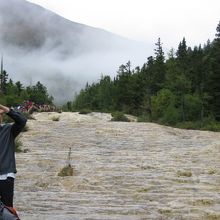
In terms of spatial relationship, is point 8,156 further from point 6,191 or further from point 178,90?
point 178,90

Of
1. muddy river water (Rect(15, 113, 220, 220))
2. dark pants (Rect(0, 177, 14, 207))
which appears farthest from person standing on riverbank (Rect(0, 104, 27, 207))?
muddy river water (Rect(15, 113, 220, 220))

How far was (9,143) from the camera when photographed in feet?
26.0

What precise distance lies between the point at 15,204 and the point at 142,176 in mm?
4525

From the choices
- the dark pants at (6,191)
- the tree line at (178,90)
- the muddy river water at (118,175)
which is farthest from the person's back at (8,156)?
the tree line at (178,90)

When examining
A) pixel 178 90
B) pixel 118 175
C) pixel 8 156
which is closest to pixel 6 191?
pixel 8 156

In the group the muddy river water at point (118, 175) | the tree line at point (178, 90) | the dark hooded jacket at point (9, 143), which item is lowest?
the muddy river water at point (118, 175)

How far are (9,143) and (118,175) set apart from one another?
8.27 metres

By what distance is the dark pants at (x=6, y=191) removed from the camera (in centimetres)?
768

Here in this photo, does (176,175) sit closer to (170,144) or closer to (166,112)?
(170,144)

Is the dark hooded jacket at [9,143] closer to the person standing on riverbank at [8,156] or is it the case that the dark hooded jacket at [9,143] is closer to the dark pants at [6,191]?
the person standing on riverbank at [8,156]

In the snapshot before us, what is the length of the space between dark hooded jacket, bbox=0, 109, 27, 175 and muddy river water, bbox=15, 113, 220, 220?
3391mm

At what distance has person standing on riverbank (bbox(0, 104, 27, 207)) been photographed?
7.71 metres

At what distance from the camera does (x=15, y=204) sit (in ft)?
40.4

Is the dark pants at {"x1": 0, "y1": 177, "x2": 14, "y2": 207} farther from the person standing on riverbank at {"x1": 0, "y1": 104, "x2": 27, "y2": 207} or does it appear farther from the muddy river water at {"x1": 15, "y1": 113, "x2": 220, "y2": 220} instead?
the muddy river water at {"x1": 15, "y1": 113, "x2": 220, "y2": 220}
